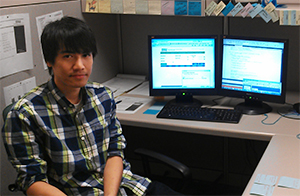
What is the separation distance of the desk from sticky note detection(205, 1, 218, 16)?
1.65 feet

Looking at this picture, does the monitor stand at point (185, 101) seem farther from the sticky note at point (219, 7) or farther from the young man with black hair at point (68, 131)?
the young man with black hair at point (68, 131)

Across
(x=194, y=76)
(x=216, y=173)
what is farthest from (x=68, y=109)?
(x=216, y=173)

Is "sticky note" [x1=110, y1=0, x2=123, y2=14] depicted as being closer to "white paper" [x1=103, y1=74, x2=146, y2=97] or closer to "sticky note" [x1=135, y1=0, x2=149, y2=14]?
"sticky note" [x1=135, y1=0, x2=149, y2=14]

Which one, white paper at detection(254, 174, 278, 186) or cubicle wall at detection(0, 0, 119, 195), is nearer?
white paper at detection(254, 174, 278, 186)

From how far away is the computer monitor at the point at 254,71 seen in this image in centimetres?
185

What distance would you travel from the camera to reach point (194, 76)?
6.68ft

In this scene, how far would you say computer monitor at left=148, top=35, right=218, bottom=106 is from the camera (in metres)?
2.00

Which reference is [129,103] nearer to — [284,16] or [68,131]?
[68,131]

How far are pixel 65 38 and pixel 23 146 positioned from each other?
1.32 feet

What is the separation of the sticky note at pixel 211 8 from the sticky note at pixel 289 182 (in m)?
0.92

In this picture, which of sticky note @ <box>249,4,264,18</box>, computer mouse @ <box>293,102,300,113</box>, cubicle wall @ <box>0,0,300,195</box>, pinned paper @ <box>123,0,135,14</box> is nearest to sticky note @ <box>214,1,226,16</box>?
sticky note @ <box>249,4,264,18</box>

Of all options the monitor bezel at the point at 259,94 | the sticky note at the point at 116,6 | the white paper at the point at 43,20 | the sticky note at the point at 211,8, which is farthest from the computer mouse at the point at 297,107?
the white paper at the point at 43,20

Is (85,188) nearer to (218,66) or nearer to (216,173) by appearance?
(218,66)

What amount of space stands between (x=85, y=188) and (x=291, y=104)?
3.90 ft
